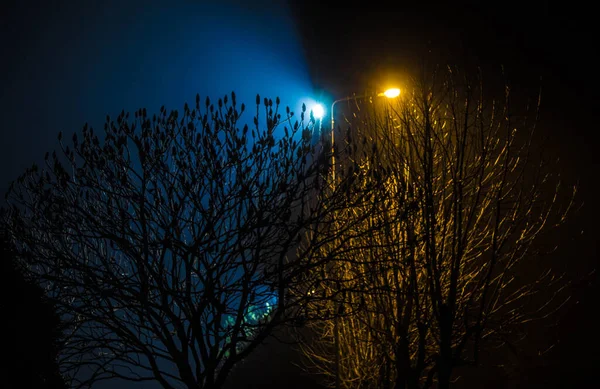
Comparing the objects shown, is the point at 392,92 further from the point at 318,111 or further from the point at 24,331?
the point at 24,331

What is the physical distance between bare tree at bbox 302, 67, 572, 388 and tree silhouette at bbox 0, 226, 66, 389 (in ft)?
14.8

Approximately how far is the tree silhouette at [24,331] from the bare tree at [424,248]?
4.51 meters

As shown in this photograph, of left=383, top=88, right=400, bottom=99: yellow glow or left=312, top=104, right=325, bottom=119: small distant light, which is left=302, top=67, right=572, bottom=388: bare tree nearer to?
left=383, top=88, right=400, bottom=99: yellow glow

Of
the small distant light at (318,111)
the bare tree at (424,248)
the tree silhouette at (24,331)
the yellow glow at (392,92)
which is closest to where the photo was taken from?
the bare tree at (424,248)

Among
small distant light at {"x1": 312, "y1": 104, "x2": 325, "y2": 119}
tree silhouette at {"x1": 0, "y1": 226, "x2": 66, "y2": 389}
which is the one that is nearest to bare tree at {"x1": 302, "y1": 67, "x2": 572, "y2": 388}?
small distant light at {"x1": 312, "y1": 104, "x2": 325, "y2": 119}

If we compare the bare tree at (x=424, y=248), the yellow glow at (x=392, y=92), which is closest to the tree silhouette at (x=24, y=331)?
the bare tree at (x=424, y=248)

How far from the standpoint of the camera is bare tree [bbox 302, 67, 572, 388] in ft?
21.1

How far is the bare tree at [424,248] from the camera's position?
6441mm

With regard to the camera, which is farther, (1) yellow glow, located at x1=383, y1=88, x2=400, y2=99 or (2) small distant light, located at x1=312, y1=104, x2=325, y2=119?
(2) small distant light, located at x1=312, y1=104, x2=325, y2=119

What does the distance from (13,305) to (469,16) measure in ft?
52.8

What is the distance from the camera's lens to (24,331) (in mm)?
7488

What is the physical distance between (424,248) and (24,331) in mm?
6502

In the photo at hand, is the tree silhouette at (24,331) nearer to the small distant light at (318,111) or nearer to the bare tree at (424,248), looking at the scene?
the bare tree at (424,248)

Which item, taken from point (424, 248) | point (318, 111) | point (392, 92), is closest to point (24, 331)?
point (318, 111)
